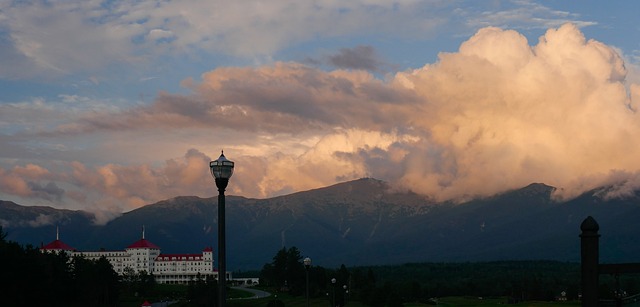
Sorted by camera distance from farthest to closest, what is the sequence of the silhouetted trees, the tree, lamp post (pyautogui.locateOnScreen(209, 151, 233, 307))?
the tree
the silhouetted trees
lamp post (pyautogui.locateOnScreen(209, 151, 233, 307))

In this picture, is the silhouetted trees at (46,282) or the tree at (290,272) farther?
the tree at (290,272)

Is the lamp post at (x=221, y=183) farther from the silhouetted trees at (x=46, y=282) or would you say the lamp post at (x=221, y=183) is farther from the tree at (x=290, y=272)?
the tree at (x=290, y=272)

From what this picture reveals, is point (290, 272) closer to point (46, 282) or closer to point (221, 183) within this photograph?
point (46, 282)

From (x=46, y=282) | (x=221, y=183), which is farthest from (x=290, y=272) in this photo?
(x=221, y=183)

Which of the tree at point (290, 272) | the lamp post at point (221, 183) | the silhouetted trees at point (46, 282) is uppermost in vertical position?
the lamp post at point (221, 183)

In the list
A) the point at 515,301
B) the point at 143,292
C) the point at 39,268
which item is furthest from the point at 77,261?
the point at 515,301

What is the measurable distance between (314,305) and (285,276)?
48.0m

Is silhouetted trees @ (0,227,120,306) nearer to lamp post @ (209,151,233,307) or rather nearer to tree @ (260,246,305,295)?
tree @ (260,246,305,295)

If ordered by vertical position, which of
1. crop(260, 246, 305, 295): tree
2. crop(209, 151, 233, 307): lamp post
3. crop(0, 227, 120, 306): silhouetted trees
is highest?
crop(209, 151, 233, 307): lamp post

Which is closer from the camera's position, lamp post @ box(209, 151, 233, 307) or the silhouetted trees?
lamp post @ box(209, 151, 233, 307)

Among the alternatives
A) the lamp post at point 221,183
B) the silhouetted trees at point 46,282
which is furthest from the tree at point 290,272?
the lamp post at point 221,183

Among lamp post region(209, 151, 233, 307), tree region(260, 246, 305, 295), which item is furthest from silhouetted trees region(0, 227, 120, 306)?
lamp post region(209, 151, 233, 307)

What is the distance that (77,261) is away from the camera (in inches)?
5625

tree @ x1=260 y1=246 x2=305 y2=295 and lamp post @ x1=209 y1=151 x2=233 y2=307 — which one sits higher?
lamp post @ x1=209 y1=151 x2=233 y2=307
